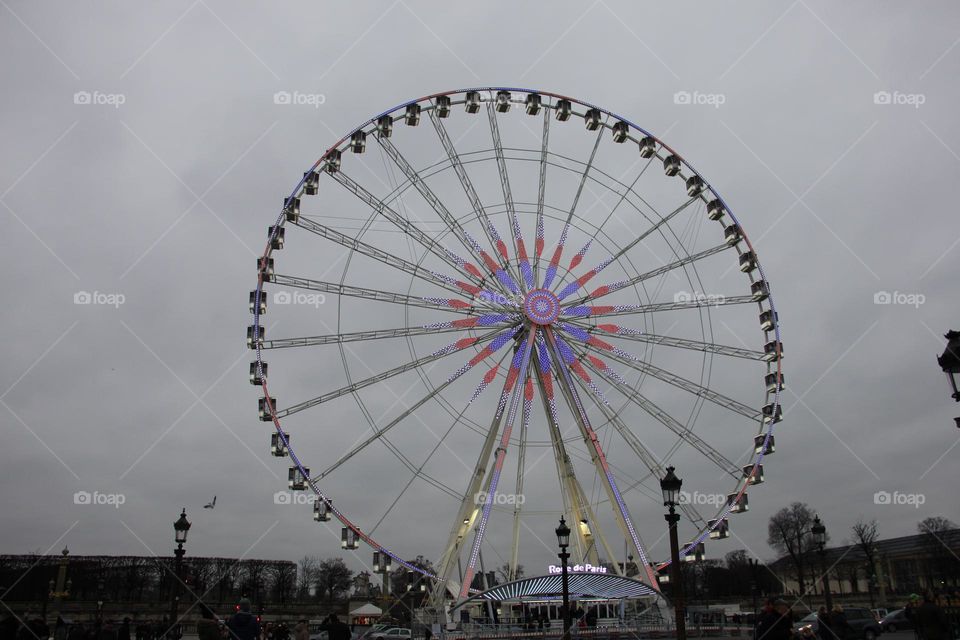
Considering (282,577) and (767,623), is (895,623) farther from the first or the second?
(282,577)

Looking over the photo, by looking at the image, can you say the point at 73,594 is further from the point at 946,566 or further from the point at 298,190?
the point at 946,566

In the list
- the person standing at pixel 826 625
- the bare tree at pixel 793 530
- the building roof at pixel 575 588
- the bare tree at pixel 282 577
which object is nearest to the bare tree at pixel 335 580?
the bare tree at pixel 282 577

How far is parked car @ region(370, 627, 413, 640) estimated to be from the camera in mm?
31108

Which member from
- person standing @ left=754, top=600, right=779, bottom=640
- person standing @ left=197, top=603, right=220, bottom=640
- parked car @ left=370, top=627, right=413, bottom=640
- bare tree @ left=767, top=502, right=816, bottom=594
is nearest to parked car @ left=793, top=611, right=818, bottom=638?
person standing @ left=754, top=600, right=779, bottom=640

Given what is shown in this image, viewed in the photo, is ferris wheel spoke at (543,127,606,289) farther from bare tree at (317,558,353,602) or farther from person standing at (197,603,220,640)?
bare tree at (317,558,353,602)

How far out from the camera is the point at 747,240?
2809cm

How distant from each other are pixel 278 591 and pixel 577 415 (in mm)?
73789

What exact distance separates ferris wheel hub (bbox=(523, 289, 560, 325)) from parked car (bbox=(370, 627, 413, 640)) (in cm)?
1552

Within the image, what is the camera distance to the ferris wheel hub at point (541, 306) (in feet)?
83.1

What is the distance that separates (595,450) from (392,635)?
45.9 ft

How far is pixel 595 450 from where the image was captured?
2448cm

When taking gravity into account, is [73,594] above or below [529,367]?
below

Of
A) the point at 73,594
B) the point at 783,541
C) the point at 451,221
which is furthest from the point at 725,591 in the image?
the point at 451,221

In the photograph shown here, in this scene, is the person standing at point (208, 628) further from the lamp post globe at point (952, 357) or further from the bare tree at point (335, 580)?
the bare tree at point (335, 580)
